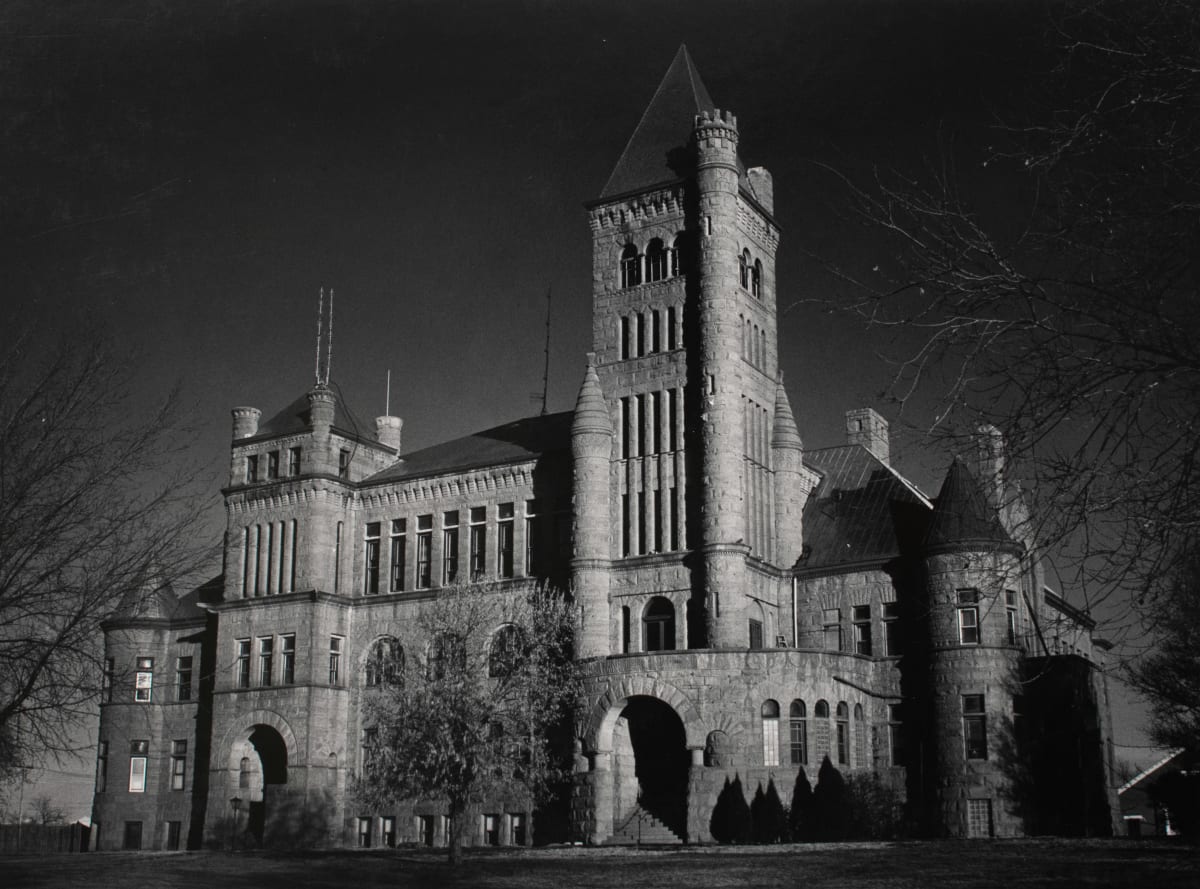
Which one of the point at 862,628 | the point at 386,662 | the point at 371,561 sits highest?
the point at 371,561

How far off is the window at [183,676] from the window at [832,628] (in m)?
29.4

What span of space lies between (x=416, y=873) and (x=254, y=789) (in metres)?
28.9

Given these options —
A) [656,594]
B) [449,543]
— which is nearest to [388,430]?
[449,543]

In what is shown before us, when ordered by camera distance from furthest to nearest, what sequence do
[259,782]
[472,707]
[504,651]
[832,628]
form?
[259,782]
[832,628]
[504,651]
[472,707]

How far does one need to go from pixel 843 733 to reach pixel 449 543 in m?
18.8

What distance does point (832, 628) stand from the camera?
53062mm

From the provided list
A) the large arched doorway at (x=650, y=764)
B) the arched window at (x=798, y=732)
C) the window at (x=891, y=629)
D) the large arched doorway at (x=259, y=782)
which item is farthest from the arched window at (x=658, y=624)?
the large arched doorway at (x=259, y=782)

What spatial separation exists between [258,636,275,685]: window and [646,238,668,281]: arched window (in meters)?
22.1

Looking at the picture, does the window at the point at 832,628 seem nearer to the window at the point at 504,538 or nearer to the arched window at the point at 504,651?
the arched window at the point at 504,651

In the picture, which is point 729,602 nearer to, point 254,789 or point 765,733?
point 765,733

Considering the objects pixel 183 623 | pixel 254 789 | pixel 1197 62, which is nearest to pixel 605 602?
pixel 254 789

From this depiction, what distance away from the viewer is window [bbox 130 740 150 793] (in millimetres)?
62344

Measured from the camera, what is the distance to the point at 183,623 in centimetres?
6488

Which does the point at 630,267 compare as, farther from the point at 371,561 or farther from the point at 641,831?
the point at 641,831
